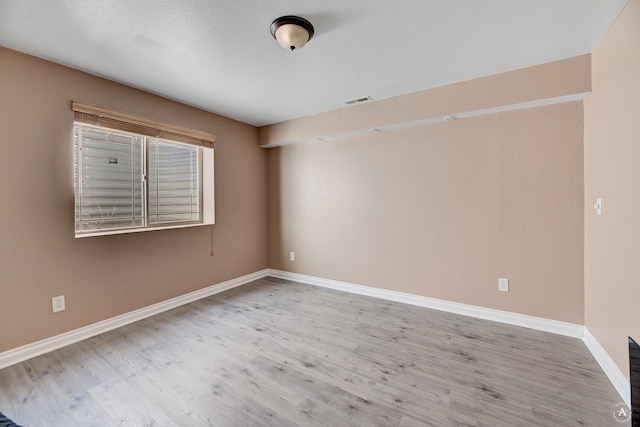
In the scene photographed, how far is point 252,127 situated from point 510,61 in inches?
128

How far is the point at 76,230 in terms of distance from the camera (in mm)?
2428

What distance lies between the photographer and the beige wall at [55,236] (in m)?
2.05

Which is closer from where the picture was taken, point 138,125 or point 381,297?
point 138,125

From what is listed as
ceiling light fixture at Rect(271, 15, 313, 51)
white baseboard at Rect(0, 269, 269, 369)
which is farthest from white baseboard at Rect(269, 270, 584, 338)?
ceiling light fixture at Rect(271, 15, 313, 51)

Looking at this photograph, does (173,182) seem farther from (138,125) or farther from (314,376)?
(314,376)

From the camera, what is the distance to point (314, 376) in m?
1.88

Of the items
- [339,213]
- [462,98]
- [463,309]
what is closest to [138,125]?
[339,213]

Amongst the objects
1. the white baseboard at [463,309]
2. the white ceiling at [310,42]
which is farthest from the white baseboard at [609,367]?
the white ceiling at [310,42]

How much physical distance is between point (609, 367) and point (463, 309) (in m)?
1.13

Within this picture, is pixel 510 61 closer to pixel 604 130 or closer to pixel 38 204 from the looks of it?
pixel 604 130

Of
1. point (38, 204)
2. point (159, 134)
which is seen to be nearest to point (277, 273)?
point (159, 134)

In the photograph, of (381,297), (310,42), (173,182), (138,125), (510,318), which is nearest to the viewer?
(310,42)

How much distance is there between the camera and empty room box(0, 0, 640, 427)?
5.38 ft

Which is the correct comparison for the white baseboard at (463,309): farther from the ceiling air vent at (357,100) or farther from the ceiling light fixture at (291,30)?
the ceiling light fixture at (291,30)
